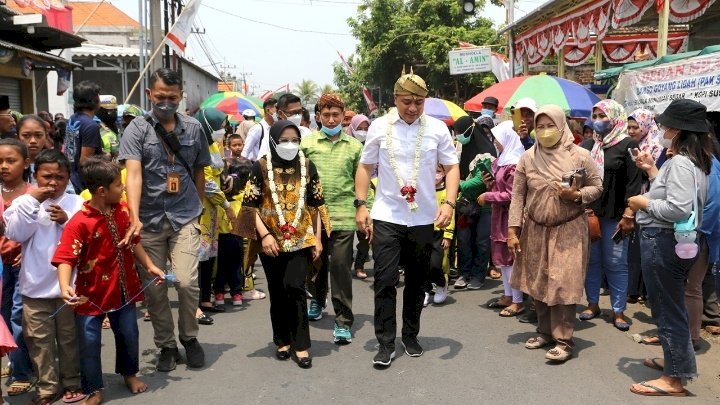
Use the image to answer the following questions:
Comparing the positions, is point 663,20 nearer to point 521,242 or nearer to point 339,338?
point 521,242

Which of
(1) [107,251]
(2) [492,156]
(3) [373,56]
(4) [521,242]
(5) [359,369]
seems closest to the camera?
(1) [107,251]

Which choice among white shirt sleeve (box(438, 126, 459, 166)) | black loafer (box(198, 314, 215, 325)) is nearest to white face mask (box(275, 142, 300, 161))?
white shirt sleeve (box(438, 126, 459, 166))

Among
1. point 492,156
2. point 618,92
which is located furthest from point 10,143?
point 618,92

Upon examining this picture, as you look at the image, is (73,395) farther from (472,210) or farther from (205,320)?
Result: (472,210)

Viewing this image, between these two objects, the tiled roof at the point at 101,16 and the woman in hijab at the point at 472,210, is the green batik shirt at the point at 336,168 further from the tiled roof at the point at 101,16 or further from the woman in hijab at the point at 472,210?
the tiled roof at the point at 101,16

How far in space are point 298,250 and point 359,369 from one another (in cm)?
Answer: 96

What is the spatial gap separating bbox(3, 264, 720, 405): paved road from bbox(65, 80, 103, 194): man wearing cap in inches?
64.4

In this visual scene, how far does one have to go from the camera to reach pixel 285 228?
4.63m

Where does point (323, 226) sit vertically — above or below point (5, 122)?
below

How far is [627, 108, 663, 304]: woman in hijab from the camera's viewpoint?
5.63 meters

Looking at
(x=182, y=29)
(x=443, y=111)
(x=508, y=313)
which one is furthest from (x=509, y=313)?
(x=182, y=29)

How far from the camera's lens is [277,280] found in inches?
186

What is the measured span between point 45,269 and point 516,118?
14.7ft

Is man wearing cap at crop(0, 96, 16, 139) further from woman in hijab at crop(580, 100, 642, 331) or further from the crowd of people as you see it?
woman in hijab at crop(580, 100, 642, 331)
